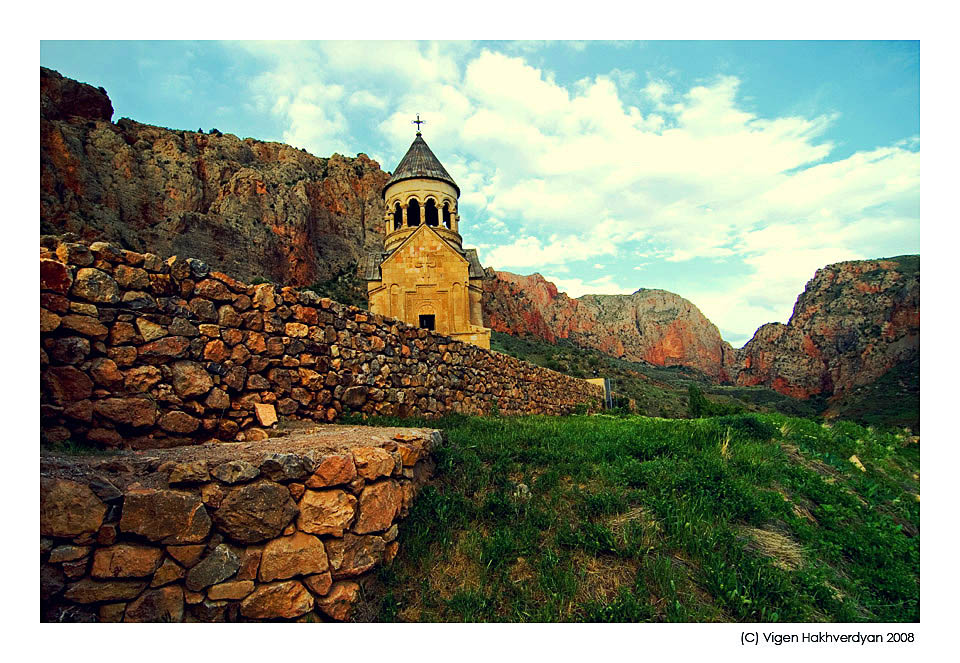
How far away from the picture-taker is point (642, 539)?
3473 millimetres

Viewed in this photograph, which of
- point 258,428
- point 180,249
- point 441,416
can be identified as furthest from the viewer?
point 180,249

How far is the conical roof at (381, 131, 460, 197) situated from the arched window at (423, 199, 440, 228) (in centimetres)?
132

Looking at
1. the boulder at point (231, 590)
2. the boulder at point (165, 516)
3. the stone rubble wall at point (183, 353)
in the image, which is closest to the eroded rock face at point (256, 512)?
the boulder at point (165, 516)

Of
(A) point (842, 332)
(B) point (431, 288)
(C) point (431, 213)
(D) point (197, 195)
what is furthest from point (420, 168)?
(A) point (842, 332)

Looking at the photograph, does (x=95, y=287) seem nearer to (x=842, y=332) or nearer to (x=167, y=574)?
(x=167, y=574)

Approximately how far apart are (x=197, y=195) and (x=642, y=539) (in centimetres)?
5125

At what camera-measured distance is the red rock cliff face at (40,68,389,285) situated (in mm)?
34688

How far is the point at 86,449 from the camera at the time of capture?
3.01 metres

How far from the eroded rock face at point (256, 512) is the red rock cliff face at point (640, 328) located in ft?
Answer: 241

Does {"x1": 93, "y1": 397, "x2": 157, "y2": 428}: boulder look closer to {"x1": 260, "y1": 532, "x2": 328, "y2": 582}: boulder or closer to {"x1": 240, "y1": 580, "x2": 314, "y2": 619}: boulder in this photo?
{"x1": 260, "y1": 532, "x2": 328, "y2": 582}: boulder

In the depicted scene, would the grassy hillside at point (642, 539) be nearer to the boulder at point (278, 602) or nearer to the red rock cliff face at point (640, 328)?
the boulder at point (278, 602)

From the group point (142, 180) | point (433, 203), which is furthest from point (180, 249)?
point (433, 203)
